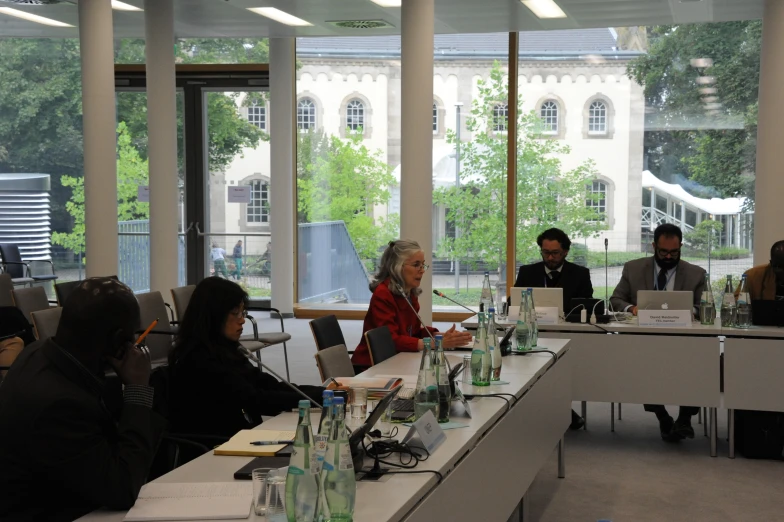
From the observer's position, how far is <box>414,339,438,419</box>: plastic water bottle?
3127 millimetres

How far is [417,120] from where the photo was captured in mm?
7789

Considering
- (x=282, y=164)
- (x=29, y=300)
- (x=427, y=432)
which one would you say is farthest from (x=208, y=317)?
(x=282, y=164)

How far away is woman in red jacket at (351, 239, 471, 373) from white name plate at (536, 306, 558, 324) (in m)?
1.09

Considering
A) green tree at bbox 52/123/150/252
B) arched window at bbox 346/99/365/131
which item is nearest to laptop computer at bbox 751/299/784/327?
arched window at bbox 346/99/365/131

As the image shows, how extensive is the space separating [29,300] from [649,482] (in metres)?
4.25

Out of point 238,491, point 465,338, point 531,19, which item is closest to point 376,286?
point 465,338

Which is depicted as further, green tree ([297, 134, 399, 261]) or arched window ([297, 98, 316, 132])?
arched window ([297, 98, 316, 132])

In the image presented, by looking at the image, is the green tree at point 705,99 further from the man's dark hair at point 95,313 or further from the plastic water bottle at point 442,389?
the man's dark hair at point 95,313

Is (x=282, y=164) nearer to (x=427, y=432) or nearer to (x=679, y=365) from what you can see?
(x=679, y=365)

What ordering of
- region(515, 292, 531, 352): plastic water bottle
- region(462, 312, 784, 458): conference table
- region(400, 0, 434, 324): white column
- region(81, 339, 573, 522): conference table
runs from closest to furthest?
region(81, 339, 573, 522): conference table → region(515, 292, 531, 352): plastic water bottle → region(462, 312, 784, 458): conference table → region(400, 0, 434, 324): white column

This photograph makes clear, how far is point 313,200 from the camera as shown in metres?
11.7

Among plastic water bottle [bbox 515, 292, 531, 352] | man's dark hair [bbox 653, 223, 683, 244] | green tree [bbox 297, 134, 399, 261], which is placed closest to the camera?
plastic water bottle [bbox 515, 292, 531, 352]

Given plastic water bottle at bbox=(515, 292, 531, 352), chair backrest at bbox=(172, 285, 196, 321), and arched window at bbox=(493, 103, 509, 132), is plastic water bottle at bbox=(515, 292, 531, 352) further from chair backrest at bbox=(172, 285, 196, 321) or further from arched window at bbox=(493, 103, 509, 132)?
arched window at bbox=(493, 103, 509, 132)

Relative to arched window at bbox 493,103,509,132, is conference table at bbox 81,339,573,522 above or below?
below
